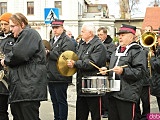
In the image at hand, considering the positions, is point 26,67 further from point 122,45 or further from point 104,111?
point 104,111

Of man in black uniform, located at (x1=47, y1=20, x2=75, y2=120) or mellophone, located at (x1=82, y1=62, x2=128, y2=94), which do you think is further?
man in black uniform, located at (x1=47, y1=20, x2=75, y2=120)

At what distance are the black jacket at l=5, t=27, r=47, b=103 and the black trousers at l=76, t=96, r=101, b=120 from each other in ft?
4.86

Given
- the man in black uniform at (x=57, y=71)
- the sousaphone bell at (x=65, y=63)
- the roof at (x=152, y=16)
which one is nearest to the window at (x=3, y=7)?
the roof at (x=152, y=16)

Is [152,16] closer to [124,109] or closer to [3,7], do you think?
[3,7]

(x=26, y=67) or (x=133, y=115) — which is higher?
(x=26, y=67)

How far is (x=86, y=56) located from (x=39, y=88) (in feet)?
4.77

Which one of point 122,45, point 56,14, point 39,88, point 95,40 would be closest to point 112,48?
point 95,40

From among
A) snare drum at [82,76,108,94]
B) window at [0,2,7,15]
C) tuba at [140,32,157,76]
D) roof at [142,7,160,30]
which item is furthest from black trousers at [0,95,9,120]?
window at [0,2,7,15]

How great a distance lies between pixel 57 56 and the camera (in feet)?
24.0

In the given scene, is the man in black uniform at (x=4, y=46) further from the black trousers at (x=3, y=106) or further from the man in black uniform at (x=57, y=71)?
the man in black uniform at (x=57, y=71)

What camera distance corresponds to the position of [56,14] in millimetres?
13102

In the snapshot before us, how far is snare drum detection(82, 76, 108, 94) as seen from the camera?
5777mm

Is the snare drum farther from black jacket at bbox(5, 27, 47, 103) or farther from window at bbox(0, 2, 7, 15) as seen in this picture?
window at bbox(0, 2, 7, 15)

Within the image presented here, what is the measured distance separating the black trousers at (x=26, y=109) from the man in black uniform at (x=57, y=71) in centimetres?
189
